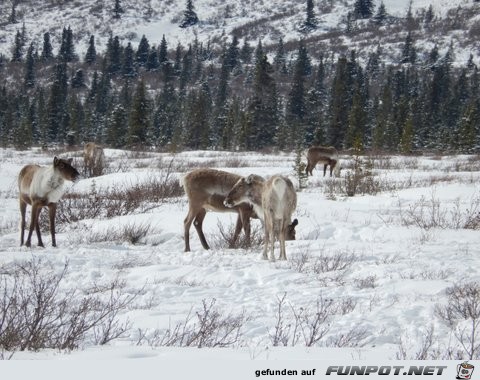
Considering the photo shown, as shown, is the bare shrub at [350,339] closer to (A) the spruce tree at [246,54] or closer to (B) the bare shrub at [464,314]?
(B) the bare shrub at [464,314]

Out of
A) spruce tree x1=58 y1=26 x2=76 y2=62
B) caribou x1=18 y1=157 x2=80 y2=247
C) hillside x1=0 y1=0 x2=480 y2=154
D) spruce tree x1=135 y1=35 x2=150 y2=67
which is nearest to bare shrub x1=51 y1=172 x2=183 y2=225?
caribou x1=18 y1=157 x2=80 y2=247

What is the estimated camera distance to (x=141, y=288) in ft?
17.2

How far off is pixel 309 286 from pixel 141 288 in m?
1.82

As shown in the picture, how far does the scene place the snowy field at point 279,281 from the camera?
11.3 feet

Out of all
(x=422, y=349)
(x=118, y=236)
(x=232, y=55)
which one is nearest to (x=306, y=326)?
(x=422, y=349)

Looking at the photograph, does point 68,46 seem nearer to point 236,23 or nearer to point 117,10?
point 117,10

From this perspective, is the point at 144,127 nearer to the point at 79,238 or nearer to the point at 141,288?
the point at 79,238

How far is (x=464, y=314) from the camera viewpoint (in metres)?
4.12

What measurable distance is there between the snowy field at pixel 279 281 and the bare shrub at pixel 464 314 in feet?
0.10

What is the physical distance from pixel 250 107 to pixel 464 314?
2003 inches

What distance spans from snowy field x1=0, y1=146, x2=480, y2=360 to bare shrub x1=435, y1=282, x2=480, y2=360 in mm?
31

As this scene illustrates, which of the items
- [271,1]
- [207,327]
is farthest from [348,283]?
[271,1]

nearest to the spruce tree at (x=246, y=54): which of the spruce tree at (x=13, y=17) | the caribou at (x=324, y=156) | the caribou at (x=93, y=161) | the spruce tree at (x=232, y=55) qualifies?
the spruce tree at (x=232, y=55)

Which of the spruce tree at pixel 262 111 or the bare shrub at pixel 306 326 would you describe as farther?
the spruce tree at pixel 262 111
